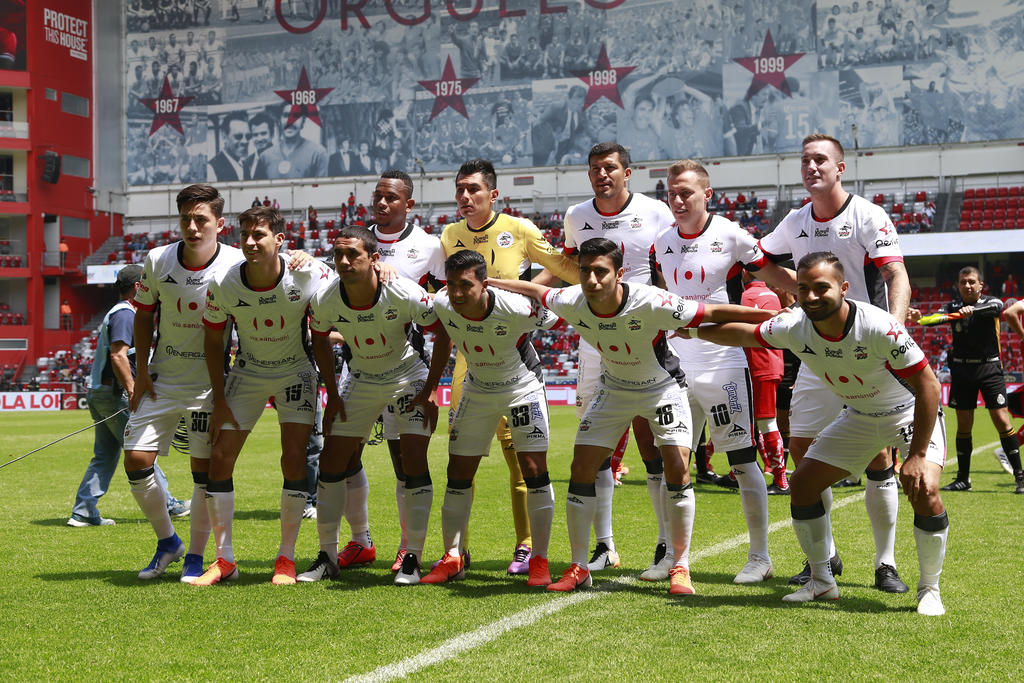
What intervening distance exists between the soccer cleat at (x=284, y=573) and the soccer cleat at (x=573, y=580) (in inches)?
66.0

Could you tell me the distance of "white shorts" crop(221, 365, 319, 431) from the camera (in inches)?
271

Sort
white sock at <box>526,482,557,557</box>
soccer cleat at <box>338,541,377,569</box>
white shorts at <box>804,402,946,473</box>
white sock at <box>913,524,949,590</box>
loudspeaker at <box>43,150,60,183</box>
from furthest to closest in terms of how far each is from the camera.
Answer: loudspeaker at <box>43,150,60,183</box> → soccer cleat at <box>338,541,377,569</box> → white sock at <box>526,482,557,557</box> → white shorts at <box>804,402,946,473</box> → white sock at <box>913,524,949,590</box>

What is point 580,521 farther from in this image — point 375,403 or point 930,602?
point 930,602

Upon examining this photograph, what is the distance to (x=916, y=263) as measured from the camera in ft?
135

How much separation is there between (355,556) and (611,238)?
2.93 meters

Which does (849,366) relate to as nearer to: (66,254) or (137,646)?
(137,646)

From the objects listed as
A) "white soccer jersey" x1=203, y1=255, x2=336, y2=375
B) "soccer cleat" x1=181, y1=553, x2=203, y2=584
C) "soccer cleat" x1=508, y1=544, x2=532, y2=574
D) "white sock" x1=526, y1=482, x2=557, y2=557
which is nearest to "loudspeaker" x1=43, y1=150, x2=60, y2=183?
"white soccer jersey" x1=203, y1=255, x2=336, y2=375

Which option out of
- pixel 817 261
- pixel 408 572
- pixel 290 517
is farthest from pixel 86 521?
pixel 817 261

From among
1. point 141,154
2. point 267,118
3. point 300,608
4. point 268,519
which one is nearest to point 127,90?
point 141,154

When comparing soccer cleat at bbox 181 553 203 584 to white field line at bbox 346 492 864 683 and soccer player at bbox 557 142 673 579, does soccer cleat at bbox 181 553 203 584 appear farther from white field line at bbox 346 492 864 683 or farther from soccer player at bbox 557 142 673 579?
soccer player at bbox 557 142 673 579

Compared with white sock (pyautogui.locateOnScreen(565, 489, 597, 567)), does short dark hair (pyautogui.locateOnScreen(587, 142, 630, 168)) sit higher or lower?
higher

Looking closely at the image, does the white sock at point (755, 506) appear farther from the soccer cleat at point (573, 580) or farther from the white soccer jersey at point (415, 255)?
the white soccer jersey at point (415, 255)

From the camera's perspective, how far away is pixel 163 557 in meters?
7.02

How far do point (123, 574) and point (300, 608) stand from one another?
1914 millimetres
